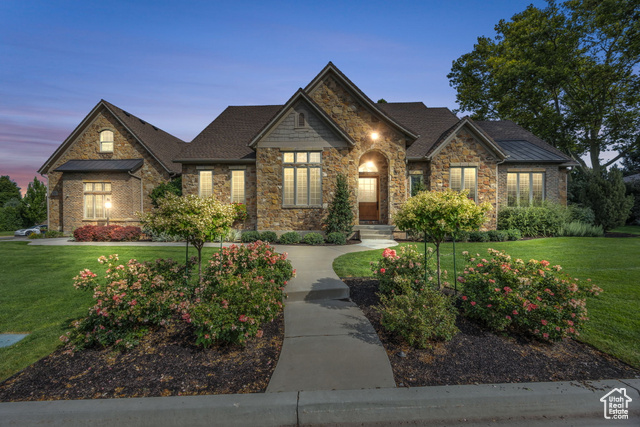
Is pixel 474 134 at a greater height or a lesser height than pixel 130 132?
lesser

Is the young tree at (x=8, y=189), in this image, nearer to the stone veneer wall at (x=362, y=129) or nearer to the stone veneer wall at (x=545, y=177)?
the stone veneer wall at (x=362, y=129)

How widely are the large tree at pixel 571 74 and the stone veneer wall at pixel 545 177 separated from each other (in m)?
9.44

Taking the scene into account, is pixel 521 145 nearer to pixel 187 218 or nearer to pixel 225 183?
pixel 225 183

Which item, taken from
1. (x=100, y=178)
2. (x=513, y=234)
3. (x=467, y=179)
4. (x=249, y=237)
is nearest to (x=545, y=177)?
(x=467, y=179)

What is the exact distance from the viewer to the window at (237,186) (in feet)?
51.9

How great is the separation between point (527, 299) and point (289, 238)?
10114mm

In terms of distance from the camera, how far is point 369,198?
53.6 ft

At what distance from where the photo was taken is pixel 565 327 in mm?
3486

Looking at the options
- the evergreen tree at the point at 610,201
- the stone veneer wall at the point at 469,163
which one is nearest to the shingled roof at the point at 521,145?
the stone veneer wall at the point at 469,163

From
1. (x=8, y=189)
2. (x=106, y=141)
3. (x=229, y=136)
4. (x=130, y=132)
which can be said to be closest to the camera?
(x=229, y=136)

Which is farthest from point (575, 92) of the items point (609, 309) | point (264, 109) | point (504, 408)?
point (504, 408)

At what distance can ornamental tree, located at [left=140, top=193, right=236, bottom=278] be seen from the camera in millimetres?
4871

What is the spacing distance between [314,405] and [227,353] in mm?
1407
